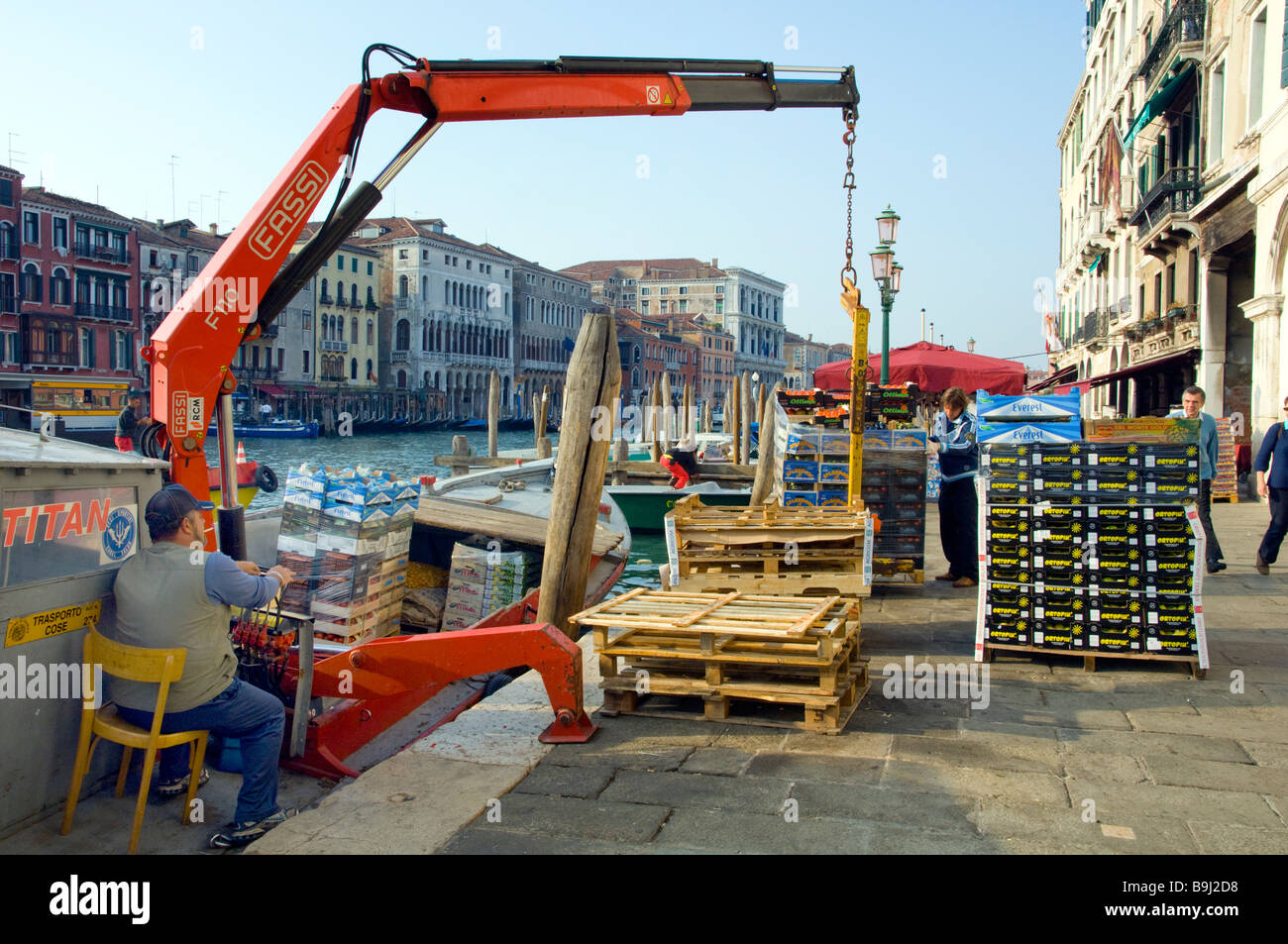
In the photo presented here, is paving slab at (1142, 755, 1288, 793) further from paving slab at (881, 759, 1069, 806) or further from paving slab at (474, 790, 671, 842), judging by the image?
paving slab at (474, 790, 671, 842)

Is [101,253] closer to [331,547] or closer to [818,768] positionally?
[331,547]

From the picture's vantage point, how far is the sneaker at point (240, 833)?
441cm

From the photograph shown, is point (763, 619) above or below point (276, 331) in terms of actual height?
below

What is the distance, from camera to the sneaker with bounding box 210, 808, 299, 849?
441 cm

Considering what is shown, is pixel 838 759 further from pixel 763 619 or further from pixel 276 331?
pixel 276 331

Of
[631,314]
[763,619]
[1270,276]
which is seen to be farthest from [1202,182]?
[631,314]

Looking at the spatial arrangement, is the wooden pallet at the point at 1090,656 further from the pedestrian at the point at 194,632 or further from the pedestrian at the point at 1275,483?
the pedestrian at the point at 194,632

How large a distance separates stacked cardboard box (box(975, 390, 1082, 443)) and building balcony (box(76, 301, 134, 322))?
194ft

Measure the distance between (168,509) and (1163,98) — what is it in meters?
24.6

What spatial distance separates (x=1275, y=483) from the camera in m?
9.51

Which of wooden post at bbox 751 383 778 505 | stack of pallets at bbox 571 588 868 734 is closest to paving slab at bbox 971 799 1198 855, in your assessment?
stack of pallets at bbox 571 588 868 734
